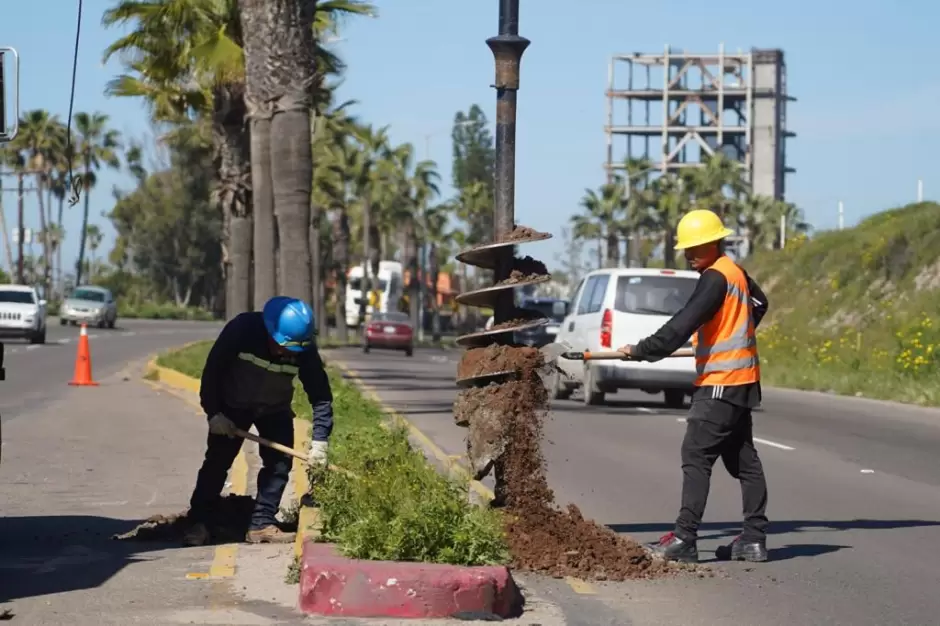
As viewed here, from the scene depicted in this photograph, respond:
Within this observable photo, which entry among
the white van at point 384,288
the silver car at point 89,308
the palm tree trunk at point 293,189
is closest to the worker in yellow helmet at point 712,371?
the palm tree trunk at point 293,189

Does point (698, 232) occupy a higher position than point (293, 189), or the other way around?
point (293, 189)

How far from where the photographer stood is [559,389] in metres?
26.2

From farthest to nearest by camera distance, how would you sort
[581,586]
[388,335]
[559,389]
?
[388,335] < [559,389] < [581,586]

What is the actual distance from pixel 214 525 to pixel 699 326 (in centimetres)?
316

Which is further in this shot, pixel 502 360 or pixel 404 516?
pixel 502 360

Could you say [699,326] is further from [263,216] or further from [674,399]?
[263,216]

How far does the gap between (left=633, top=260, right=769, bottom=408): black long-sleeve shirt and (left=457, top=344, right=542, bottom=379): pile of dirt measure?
25.8 inches

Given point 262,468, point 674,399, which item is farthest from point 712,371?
point 674,399

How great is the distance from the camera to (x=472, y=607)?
291 inches

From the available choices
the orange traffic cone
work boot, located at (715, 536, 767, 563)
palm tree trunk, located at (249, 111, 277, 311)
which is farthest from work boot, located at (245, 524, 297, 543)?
the orange traffic cone

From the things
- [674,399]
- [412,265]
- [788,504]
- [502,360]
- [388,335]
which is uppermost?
[412,265]

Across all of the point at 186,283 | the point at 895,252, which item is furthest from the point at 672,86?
the point at 895,252

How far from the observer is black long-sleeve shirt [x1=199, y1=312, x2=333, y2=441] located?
9562 mm

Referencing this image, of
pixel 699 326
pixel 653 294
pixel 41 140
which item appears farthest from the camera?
pixel 41 140
